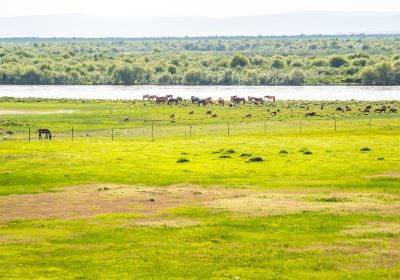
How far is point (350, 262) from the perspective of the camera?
28.9 m

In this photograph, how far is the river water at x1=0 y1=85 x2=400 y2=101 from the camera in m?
143

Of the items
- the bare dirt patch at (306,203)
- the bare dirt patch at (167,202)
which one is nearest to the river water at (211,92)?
the bare dirt patch at (167,202)

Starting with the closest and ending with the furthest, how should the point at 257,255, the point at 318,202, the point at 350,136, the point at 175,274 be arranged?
the point at 175,274 < the point at 257,255 < the point at 318,202 < the point at 350,136

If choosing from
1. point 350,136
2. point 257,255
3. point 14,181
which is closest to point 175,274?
point 257,255

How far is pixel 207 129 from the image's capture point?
83750mm

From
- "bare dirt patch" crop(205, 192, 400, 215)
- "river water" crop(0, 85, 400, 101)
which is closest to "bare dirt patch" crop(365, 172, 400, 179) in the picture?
"bare dirt patch" crop(205, 192, 400, 215)

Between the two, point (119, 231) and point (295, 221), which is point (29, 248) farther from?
point (295, 221)

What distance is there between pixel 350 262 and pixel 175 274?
5.67m

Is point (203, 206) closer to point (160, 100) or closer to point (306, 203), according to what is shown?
point (306, 203)

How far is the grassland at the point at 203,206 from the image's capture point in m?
28.8

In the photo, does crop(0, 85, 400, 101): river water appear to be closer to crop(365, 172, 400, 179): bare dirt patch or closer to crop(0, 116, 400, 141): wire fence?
crop(0, 116, 400, 141): wire fence

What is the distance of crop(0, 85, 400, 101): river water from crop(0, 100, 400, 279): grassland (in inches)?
2608

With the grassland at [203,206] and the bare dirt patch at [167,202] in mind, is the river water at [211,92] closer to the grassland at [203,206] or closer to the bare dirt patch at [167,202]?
the grassland at [203,206]

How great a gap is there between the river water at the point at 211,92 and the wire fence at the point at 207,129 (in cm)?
4817
